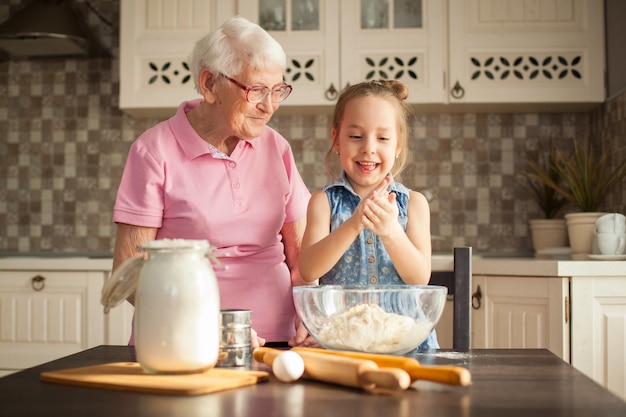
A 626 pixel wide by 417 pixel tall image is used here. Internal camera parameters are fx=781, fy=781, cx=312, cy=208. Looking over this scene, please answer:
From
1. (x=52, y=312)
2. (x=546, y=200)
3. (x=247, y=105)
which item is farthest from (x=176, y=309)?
(x=546, y=200)

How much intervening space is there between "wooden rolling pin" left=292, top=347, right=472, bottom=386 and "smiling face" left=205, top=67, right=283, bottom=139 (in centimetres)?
76

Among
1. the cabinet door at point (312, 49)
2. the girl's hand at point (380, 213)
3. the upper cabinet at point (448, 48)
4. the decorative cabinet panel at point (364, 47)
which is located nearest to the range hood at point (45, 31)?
the upper cabinet at point (448, 48)

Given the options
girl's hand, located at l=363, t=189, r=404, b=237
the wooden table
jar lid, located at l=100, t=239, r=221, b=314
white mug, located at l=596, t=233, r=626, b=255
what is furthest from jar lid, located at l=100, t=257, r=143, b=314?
white mug, located at l=596, t=233, r=626, b=255

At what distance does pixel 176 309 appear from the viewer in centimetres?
92

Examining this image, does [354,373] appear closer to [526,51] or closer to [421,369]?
[421,369]

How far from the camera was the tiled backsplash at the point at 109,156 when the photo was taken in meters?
3.49

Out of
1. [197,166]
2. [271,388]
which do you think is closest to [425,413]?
[271,388]

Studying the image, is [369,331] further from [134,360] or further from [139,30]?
[139,30]

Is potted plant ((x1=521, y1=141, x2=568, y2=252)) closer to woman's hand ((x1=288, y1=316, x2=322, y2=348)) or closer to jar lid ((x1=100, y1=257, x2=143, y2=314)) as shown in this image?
woman's hand ((x1=288, y1=316, x2=322, y2=348))

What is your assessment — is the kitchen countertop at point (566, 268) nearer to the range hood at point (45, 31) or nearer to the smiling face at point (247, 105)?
the smiling face at point (247, 105)

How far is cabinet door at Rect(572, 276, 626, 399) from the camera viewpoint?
99.3 inches

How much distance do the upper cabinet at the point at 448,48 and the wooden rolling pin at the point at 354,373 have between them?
7.54ft

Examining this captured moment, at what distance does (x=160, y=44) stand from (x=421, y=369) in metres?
2.62

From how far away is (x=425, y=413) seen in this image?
0.79 meters
